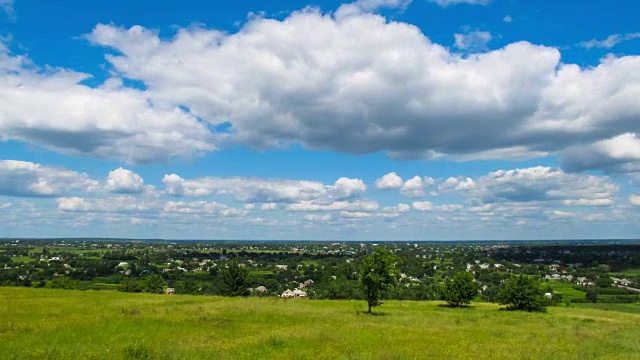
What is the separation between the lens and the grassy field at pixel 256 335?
24.3 m

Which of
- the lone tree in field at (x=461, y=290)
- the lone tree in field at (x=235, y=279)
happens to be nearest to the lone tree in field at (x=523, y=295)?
the lone tree in field at (x=461, y=290)

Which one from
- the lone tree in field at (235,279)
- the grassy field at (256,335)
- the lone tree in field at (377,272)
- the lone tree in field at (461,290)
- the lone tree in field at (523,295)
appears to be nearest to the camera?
the grassy field at (256,335)

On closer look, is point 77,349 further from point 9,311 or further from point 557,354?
point 557,354

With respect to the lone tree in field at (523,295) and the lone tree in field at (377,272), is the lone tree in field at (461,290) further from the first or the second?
the lone tree in field at (377,272)

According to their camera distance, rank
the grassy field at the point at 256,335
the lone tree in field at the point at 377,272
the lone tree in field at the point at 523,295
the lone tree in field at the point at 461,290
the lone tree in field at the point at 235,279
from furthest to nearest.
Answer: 1. the lone tree in field at the point at 235,279
2. the lone tree in field at the point at 461,290
3. the lone tree in field at the point at 523,295
4. the lone tree in field at the point at 377,272
5. the grassy field at the point at 256,335

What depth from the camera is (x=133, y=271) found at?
7180 inches

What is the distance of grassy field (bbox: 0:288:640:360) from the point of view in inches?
955

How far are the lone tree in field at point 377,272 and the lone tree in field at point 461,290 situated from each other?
21.5 m

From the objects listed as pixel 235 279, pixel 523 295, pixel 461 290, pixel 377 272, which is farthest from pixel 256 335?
pixel 523 295

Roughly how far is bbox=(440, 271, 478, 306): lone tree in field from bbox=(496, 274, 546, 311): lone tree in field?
459cm

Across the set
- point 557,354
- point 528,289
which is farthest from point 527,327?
point 528,289

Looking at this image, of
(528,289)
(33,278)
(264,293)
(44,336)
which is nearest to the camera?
(44,336)

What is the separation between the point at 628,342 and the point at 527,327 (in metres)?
10.8

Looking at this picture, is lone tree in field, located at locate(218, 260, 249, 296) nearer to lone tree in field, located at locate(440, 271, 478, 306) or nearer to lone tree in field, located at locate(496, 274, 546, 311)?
lone tree in field, located at locate(440, 271, 478, 306)
